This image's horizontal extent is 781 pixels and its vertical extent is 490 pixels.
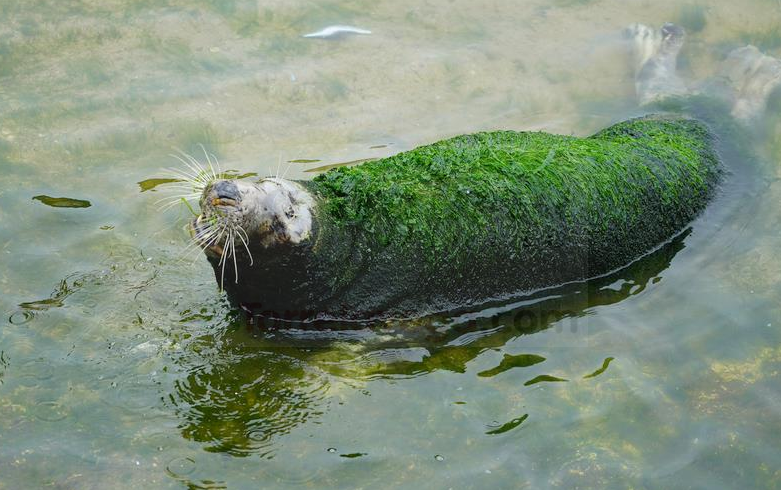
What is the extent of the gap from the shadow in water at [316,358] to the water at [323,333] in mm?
18

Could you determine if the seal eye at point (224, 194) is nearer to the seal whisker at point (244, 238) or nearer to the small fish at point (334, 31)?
the seal whisker at point (244, 238)

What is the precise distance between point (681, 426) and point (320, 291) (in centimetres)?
258

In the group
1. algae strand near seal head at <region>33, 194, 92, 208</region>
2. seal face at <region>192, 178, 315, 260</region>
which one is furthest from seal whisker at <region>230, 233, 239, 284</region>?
algae strand near seal head at <region>33, 194, 92, 208</region>

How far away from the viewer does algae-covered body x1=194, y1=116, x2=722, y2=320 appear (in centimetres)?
627

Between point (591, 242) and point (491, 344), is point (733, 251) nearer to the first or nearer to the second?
point (591, 242)

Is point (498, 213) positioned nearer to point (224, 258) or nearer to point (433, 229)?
point (433, 229)

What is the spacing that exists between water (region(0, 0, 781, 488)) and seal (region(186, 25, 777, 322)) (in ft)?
0.71

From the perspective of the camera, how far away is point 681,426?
18.4ft

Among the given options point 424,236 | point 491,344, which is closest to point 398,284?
point 424,236

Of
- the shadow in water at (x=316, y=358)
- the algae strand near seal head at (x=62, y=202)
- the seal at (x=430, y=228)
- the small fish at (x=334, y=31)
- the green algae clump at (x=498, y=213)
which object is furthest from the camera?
the small fish at (x=334, y=31)

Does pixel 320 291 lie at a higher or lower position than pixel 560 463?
higher

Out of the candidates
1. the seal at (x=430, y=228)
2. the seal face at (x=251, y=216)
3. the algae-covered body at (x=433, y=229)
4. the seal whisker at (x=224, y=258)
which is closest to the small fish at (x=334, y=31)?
the seal at (x=430, y=228)

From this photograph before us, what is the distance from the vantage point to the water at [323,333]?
5.34m

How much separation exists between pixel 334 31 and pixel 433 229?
171 inches
